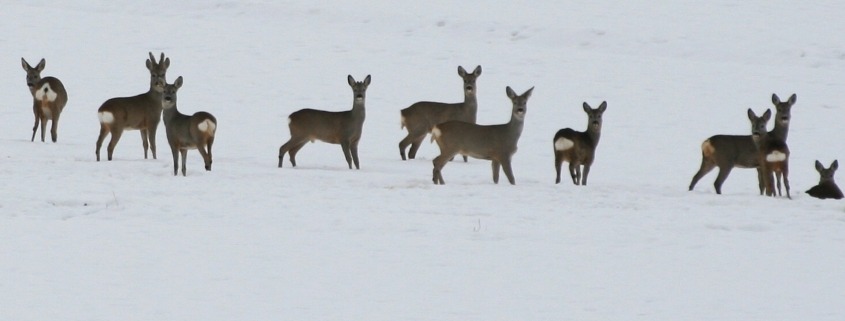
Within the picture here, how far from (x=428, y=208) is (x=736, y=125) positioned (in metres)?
13.8

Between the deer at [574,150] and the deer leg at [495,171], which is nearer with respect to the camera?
the deer leg at [495,171]

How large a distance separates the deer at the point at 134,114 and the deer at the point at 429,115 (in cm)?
396

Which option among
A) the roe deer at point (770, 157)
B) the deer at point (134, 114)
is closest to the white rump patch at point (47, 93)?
the deer at point (134, 114)

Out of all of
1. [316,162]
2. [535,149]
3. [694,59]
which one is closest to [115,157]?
[316,162]

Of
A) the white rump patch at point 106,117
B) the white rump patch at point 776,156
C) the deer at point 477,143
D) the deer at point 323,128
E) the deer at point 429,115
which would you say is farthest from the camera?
the deer at point 429,115

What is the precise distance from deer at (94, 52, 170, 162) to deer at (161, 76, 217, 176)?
3.60 ft

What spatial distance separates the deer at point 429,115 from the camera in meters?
19.3

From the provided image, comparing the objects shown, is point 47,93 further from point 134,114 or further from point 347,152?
point 347,152

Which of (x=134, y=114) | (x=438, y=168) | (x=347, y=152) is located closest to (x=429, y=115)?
(x=347, y=152)

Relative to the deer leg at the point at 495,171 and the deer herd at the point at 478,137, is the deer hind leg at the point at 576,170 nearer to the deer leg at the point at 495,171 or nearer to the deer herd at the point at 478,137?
the deer herd at the point at 478,137

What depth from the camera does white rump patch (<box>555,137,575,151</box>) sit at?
15.6 m

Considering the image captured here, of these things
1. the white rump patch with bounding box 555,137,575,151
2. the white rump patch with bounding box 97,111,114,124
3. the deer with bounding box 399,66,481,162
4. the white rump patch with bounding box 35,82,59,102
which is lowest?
the white rump patch with bounding box 555,137,575,151

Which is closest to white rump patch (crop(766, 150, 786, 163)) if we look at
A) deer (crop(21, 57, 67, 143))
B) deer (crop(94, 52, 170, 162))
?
deer (crop(94, 52, 170, 162))

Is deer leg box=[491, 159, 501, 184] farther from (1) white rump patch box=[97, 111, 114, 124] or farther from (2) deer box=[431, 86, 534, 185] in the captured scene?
(1) white rump patch box=[97, 111, 114, 124]
